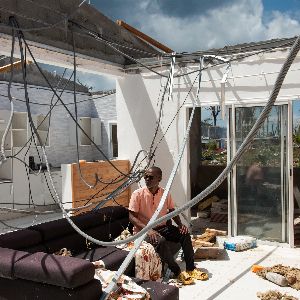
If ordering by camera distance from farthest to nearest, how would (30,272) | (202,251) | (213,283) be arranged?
(202,251) < (213,283) < (30,272)

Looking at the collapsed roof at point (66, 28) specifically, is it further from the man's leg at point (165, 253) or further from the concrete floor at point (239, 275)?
the concrete floor at point (239, 275)

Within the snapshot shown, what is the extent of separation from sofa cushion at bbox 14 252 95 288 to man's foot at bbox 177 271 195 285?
6.15 ft

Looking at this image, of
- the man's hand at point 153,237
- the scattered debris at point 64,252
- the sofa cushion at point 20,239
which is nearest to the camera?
the sofa cushion at point 20,239

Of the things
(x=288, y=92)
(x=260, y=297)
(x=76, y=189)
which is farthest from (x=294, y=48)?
(x=76, y=189)

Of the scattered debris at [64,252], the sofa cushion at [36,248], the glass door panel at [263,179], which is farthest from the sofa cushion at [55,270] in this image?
the glass door panel at [263,179]

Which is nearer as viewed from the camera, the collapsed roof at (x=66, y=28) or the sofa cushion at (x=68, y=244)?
the sofa cushion at (x=68, y=244)

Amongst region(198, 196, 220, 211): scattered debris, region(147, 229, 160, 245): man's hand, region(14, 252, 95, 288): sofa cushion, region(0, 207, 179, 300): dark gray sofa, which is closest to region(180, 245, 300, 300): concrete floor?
region(147, 229, 160, 245): man's hand

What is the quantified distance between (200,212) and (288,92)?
372 cm

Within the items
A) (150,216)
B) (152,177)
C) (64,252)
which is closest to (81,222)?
(64,252)

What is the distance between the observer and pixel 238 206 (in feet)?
22.6

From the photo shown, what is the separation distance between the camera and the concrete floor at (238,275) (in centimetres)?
461

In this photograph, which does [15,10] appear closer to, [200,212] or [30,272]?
[30,272]

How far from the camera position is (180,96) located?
755 centimetres

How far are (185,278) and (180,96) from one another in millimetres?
3705
